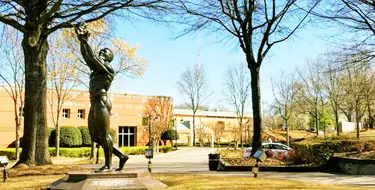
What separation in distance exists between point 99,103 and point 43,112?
741cm

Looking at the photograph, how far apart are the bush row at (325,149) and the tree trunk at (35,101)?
435 inches

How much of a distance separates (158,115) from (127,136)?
13.7 ft

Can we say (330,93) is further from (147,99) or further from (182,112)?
(182,112)

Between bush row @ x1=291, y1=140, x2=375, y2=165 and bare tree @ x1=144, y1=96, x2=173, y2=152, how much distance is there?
2445cm

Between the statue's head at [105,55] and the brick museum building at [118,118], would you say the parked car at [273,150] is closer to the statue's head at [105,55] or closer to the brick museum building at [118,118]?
the statue's head at [105,55]

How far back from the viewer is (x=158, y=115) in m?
47.5

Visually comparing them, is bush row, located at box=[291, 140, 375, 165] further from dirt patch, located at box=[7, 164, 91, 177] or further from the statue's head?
the statue's head

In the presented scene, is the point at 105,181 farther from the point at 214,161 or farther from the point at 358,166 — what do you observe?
the point at 358,166

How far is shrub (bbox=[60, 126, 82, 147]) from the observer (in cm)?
3756

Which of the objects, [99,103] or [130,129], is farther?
[130,129]

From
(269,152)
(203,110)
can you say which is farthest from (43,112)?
(203,110)

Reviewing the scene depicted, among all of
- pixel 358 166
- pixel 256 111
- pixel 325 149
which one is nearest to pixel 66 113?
pixel 256 111

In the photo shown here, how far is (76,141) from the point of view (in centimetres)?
3806

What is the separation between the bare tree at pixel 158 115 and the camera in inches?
1703
